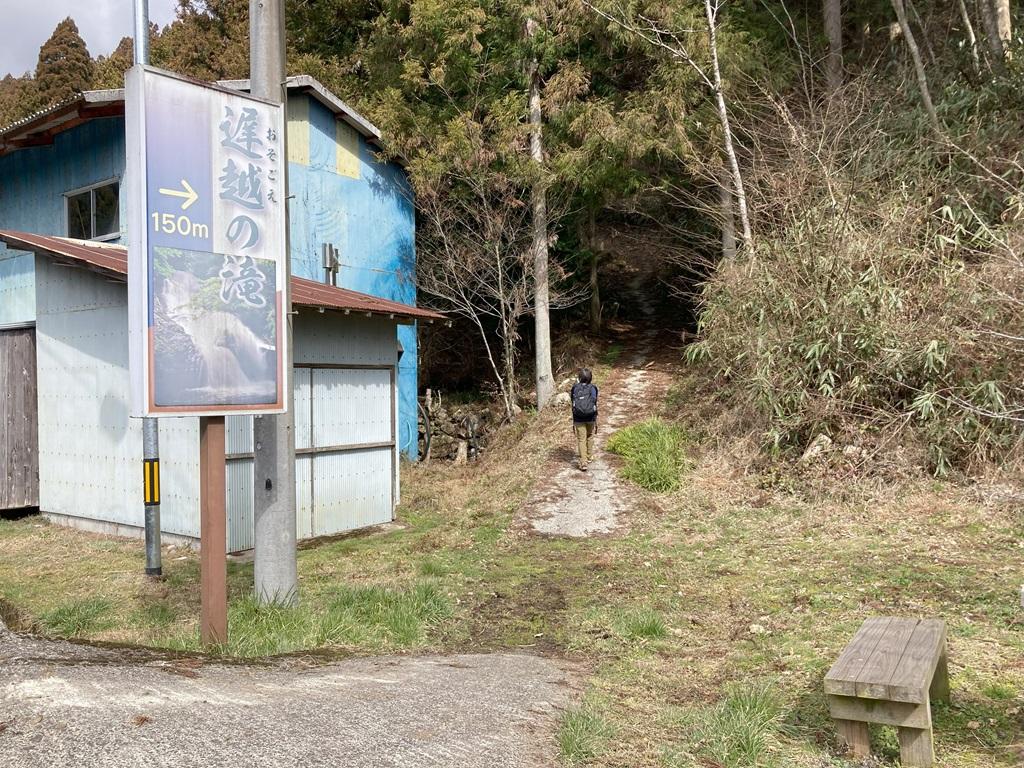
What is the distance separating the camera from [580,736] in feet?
11.9

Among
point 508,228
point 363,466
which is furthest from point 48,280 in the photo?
point 508,228

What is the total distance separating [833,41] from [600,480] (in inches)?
367

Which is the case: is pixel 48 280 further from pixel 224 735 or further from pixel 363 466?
pixel 224 735

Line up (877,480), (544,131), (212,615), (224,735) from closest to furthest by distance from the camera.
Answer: (224,735) < (212,615) < (877,480) < (544,131)

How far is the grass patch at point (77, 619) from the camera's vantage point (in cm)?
598

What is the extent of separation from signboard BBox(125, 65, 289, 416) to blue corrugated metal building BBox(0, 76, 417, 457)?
5.82 m

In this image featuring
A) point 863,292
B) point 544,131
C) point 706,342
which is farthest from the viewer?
point 544,131

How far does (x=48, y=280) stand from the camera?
10.6 meters

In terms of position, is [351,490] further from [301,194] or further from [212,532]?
[301,194]

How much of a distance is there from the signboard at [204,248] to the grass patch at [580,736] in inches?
113

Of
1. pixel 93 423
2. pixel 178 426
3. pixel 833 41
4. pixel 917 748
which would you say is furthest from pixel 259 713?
pixel 833 41

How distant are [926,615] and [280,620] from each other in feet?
14.8

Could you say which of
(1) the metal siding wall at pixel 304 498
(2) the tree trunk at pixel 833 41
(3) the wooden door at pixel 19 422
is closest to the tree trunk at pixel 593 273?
(2) the tree trunk at pixel 833 41

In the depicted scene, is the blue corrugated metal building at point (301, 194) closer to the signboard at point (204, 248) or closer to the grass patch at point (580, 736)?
the signboard at point (204, 248)
